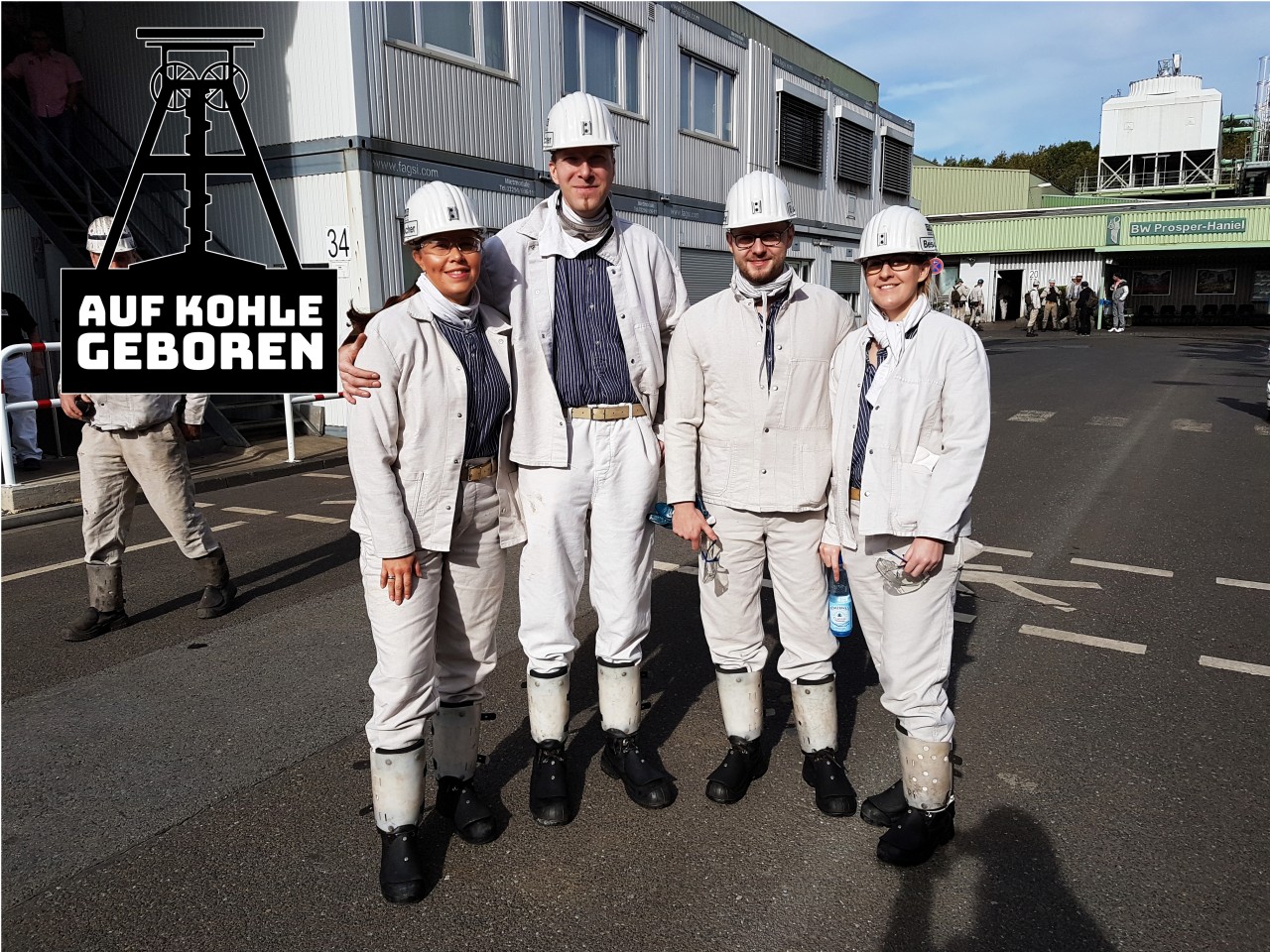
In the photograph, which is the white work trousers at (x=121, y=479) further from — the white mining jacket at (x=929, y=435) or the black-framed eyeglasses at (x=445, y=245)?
the white mining jacket at (x=929, y=435)

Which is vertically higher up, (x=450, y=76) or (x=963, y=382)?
(x=450, y=76)

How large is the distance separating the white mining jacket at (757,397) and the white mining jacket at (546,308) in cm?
13

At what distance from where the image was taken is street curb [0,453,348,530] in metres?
8.04

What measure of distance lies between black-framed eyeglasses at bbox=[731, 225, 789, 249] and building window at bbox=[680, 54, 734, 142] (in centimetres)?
1727

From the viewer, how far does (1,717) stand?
4.15 m

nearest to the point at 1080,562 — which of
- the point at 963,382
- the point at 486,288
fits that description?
the point at 963,382

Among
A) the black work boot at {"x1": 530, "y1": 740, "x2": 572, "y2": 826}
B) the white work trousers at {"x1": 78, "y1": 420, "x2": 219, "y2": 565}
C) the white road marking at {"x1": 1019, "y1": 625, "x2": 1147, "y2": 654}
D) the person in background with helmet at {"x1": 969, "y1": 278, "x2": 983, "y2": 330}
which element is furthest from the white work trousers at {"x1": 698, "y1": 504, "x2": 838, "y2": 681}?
the person in background with helmet at {"x1": 969, "y1": 278, "x2": 983, "y2": 330}

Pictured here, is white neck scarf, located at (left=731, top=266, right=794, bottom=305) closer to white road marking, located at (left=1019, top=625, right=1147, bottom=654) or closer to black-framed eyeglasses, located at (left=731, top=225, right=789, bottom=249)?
black-framed eyeglasses, located at (left=731, top=225, right=789, bottom=249)

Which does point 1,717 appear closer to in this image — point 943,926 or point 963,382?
point 943,926

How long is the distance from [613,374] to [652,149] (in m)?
16.1

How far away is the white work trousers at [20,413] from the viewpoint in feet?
32.9

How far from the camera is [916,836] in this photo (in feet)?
9.84

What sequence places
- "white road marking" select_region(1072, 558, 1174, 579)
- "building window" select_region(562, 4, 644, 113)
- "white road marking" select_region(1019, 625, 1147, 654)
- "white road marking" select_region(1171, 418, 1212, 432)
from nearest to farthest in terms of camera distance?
"white road marking" select_region(1019, 625, 1147, 654) < "white road marking" select_region(1072, 558, 1174, 579) < "white road marking" select_region(1171, 418, 1212, 432) < "building window" select_region(562, 4, 644, 113)

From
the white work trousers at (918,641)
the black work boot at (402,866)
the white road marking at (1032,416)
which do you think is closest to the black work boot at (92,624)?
the black work boot at (402,866)
